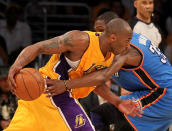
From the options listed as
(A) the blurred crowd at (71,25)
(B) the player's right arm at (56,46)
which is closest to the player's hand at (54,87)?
(B) the player's right arm at (56,46)

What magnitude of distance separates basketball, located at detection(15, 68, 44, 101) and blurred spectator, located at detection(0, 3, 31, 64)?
13.6 ft

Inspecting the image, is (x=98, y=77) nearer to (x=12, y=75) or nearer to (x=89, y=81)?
(x=89, y=81)

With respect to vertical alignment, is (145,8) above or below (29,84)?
above

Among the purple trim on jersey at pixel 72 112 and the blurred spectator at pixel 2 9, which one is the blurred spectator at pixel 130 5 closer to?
the blurred spectator at pixel 2 9

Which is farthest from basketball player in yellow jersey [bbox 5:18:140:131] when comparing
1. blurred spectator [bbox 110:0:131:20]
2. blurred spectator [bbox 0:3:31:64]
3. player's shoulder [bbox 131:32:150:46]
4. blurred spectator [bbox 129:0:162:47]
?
blurred spectator [bbox 110:0:131:20]

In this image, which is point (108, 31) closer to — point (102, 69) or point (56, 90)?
point (102, 69)

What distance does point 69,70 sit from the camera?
412 cm

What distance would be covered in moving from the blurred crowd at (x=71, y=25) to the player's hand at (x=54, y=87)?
1.18m

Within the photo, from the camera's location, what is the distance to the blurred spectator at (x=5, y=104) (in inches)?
249

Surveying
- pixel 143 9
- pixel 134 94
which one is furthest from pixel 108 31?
pixel 143 9

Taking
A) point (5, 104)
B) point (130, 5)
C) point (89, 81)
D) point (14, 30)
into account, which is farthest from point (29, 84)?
point (14, 30)

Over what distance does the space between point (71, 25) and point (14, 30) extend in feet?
4.26

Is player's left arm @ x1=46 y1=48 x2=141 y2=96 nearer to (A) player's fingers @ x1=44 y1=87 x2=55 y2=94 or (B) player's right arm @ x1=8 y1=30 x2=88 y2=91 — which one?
(A) player's fingers @ x1=44 y1=87 x2=55 y2=94

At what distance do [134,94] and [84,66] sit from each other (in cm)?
98
